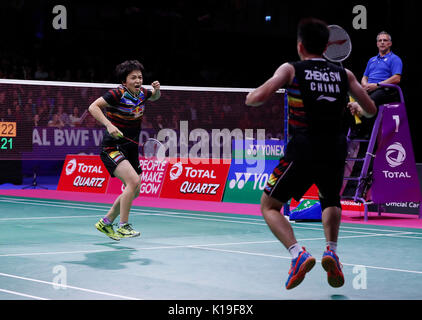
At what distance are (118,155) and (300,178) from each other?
365cm

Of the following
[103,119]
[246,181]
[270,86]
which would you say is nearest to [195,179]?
[246,181]

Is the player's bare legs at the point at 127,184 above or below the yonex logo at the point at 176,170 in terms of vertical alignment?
above

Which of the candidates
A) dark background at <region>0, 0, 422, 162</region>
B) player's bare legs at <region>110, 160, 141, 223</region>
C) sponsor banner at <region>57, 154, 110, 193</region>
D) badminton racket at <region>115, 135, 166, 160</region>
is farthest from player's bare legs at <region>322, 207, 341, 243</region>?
dark background at <region>0, 0, 422, 162</region>

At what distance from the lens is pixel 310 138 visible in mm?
5164

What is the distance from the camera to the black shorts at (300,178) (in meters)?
5.22

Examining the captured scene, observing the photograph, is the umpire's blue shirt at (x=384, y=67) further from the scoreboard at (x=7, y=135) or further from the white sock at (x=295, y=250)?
the scoreboard at (x=7, y=135)

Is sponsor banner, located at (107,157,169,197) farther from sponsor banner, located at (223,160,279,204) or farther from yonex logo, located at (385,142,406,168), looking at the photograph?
yonex logo, located at (385,142,406,168)

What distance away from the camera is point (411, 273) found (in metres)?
6.56

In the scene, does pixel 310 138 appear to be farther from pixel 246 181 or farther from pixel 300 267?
pixel 246 181

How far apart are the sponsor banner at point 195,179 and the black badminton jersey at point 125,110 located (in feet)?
20.9

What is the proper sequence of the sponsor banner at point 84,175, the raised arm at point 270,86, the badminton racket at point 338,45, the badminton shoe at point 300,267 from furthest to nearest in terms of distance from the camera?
the sponsor banner at point 84,175
the badminton racket at point 338,45
the badminton shoe at point 300,267
the raised arm at point 270,86

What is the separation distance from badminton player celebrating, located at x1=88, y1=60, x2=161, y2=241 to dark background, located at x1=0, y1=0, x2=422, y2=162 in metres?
13.8

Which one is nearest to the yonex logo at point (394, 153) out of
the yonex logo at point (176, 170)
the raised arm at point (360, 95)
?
the yonex logo at point (176, 170)

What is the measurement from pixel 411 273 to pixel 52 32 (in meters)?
20.6
